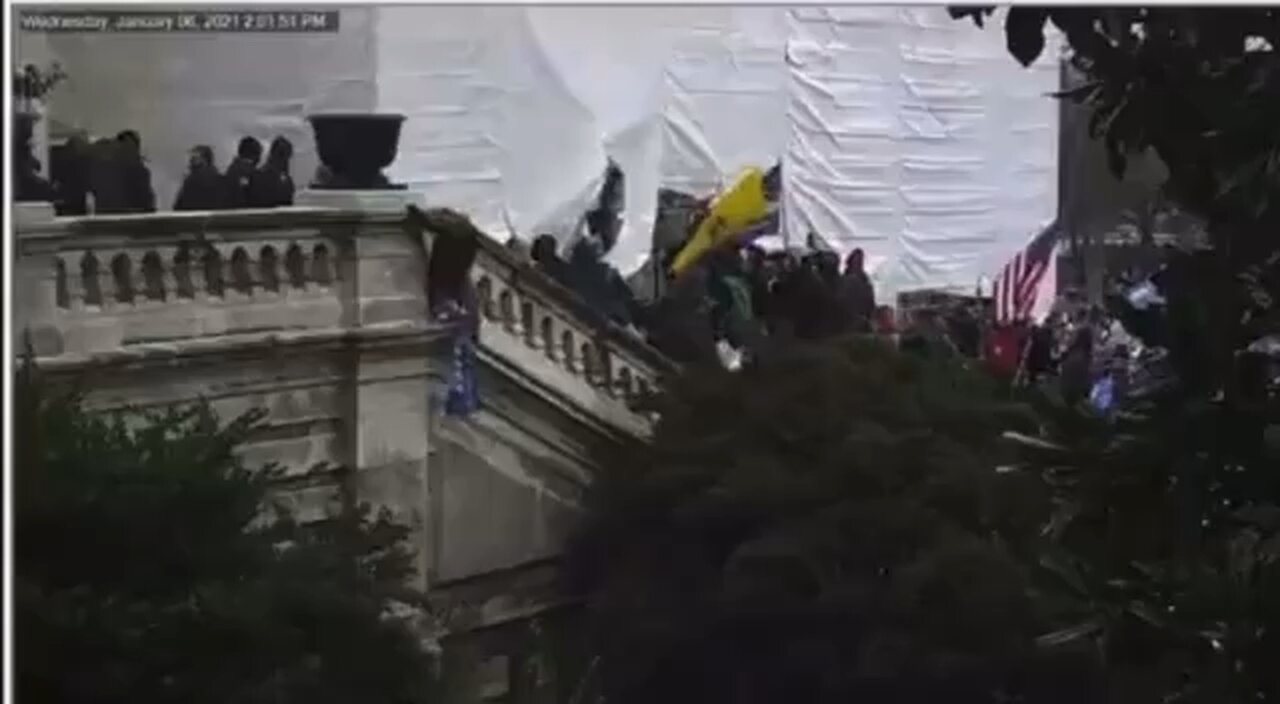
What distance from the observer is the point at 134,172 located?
6.49 feet

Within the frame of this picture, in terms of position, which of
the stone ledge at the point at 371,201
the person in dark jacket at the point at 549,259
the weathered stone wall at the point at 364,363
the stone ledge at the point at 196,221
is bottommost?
the weathered stone wall at the point at 364,363

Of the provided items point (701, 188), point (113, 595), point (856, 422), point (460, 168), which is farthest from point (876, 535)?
point (113, 595)

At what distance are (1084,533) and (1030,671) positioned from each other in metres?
0.16

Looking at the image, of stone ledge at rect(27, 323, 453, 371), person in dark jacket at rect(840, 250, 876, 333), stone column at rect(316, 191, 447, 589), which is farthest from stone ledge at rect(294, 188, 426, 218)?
person in dark jacket at rect(840, 250, 876, 333)

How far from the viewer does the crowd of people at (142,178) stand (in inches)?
77.4

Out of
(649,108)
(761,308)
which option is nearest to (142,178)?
(649,108)

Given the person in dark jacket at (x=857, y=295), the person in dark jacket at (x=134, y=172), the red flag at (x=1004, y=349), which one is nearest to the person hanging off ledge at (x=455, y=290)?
the person in dark jacket at (x=134, y=172)

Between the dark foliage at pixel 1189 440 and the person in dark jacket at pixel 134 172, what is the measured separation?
0.94 metres

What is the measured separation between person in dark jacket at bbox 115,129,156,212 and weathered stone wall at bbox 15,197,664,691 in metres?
0.02

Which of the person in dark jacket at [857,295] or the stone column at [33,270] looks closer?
the stone column at [33,270]

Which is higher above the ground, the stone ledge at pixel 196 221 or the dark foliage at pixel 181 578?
the stone ledge at pixel 196 221

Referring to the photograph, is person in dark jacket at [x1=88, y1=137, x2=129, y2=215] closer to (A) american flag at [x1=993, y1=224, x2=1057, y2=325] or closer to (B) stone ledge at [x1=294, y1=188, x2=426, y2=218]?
(B) stone ledge at [x1=294, y1=188, x2=426, y2=218]

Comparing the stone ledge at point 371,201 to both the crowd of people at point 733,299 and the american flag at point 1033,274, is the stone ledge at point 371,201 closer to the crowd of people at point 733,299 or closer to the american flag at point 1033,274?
the crowd of people at point 733,299

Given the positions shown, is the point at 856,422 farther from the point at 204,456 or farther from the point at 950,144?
→ the point at 204,456
